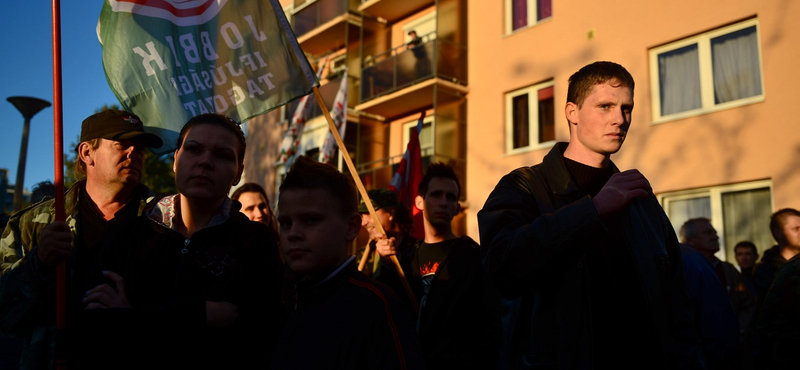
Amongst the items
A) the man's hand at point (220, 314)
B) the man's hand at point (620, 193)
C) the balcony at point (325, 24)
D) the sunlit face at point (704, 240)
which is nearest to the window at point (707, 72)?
the sunlit face at point (704, 240)

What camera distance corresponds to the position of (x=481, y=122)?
16.6 m

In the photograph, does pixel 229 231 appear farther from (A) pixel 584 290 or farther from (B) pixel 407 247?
(B) pixel 407 247

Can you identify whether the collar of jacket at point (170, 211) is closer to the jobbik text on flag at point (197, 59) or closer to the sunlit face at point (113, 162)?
the sunlit face at point (113, 162)

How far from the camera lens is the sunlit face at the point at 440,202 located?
5.20 m

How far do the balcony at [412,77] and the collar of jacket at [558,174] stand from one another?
45.9ft

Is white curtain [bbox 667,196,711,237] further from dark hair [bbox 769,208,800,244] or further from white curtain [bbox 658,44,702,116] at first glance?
dark hair [bbox 769,208,800,244]

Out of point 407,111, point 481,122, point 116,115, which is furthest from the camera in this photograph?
point 407,111

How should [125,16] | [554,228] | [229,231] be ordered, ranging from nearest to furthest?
[554,228] < [229,231] < [125,16]

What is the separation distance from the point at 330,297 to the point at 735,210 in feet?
36.8

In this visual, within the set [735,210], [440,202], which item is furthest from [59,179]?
[735,210]

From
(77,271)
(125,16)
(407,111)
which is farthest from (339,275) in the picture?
(407,111)

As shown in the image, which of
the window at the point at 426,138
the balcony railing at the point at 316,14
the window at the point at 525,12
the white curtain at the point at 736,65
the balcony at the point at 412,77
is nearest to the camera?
the white curtain at the point at 736,65

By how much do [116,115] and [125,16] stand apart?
1290 mm

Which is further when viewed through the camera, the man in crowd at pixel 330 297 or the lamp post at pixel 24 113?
the lamp post at pixel 24 113
